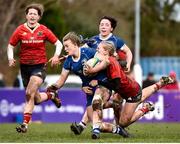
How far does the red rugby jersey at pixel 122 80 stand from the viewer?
13664mm

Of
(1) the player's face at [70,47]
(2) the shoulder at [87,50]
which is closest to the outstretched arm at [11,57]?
(1) the player's face at [70,47]

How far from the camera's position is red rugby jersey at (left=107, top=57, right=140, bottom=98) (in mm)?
13664

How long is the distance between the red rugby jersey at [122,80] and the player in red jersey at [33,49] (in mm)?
1536

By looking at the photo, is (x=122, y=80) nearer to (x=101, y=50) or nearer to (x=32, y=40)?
(x=101, y=50)

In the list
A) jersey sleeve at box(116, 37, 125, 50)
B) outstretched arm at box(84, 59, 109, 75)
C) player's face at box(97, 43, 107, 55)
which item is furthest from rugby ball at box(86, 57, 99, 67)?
jersey sleeve at box(116, 37, 125, 50)

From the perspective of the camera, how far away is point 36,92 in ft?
51.2

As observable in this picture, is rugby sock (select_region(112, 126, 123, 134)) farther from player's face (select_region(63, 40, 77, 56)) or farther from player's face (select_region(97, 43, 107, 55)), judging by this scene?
player's face (select_region(63, 40, 77, 56))

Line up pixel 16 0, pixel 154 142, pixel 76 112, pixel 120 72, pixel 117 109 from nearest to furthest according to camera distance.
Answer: pixel 154 142
pixel 120 72
pixel 117 109
pixel 76 112
pixel 16 0

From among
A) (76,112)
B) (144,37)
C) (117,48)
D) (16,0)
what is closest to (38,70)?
(117,48)

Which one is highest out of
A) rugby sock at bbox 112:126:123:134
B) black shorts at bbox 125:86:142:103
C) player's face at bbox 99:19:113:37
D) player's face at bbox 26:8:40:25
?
player's face at bbox 26:8:40:25

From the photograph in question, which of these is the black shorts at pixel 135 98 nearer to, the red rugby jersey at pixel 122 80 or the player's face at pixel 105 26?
the red rugby jersey at pixel 122 80

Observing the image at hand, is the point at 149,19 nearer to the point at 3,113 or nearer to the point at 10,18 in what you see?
the point at 10,18

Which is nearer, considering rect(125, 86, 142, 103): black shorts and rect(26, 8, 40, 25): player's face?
rect(125, 86, 142, 103): black shorts

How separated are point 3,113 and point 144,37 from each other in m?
44.8
